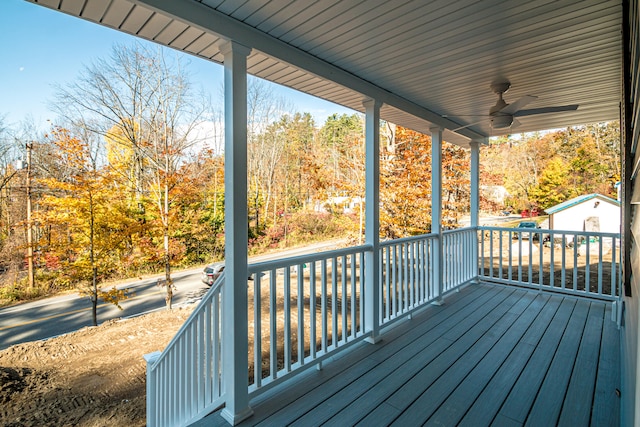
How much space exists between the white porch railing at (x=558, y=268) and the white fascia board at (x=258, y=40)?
2.77 meters

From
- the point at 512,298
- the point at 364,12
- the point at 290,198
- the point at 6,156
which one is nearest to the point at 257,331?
the point at 364,12

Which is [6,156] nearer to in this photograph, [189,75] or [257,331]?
[189,75]

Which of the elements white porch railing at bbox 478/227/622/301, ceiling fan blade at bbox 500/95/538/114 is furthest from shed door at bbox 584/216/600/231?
ceiling fan blade at bbox 500/95/538/114

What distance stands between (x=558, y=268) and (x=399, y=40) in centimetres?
1017

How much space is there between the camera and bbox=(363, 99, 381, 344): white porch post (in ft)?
9.68

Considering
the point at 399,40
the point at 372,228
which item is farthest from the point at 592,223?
the point at 399,40

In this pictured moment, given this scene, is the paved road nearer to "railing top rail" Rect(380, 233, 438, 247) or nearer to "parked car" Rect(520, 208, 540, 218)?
"railing top rail" Rect(380, 233, 438, 247)

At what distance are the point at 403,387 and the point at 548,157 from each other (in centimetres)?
1904

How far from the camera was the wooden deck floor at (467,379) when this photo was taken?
6.20 ft

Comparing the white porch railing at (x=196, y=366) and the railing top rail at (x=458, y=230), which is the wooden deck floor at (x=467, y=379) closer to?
the white porch railing at (x=196, y=366)

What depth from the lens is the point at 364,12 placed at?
5.98ft

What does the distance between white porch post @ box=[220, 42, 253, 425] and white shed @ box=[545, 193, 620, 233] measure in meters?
12.9

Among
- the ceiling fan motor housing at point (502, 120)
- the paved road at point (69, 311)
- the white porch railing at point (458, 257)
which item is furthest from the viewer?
the paved road at point (69, 311)

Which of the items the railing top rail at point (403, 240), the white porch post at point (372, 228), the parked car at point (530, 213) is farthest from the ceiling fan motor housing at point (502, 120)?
the parked car at point (530, 213)
